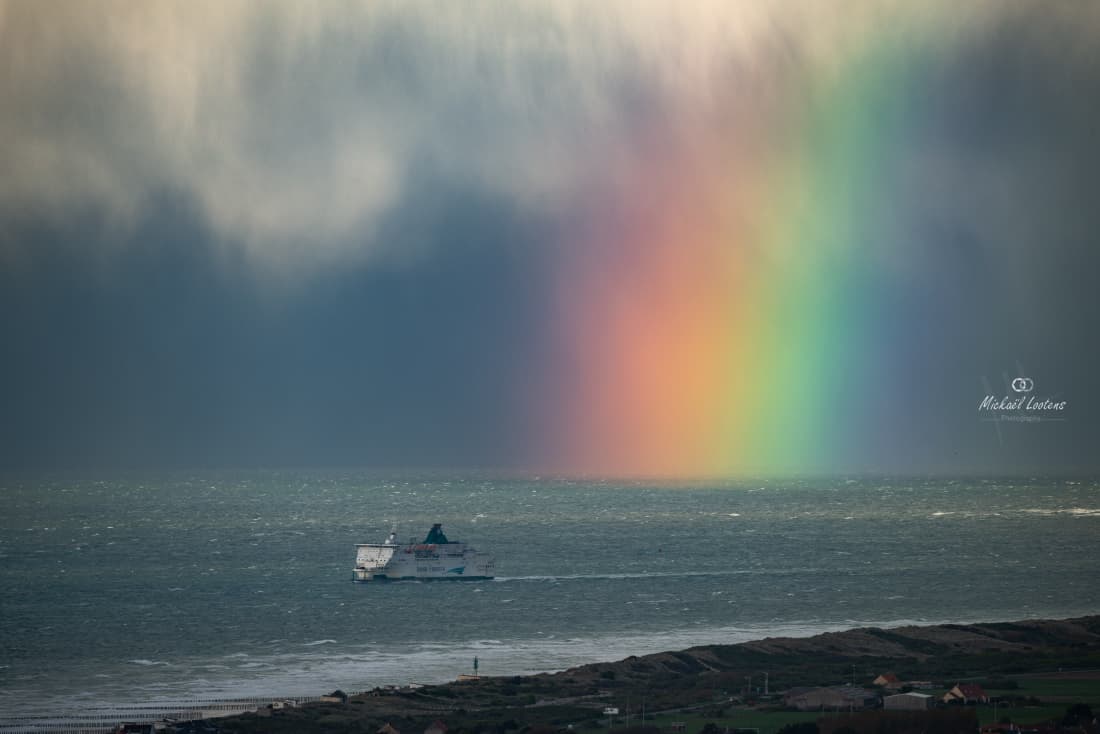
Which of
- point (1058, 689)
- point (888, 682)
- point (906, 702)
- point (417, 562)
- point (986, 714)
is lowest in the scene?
point (986, 714)

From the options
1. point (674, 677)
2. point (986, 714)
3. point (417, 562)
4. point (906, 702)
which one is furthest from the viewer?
point (417, 562)

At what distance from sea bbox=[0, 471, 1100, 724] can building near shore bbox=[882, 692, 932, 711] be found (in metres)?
20.2

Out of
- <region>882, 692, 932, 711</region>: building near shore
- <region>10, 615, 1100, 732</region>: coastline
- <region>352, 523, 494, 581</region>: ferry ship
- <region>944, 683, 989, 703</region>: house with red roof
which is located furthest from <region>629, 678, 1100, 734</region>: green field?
<region>352, 523, 494, 581</region>: ferry ship

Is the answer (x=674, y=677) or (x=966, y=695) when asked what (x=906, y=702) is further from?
(x=674, y=677)

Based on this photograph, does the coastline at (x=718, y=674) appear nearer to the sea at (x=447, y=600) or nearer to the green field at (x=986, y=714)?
the green field at (x=986, y=714)

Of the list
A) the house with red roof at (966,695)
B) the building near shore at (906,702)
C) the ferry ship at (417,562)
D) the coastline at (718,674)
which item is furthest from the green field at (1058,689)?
the ferry ship at (417,562)

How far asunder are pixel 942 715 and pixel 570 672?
63.8 feet

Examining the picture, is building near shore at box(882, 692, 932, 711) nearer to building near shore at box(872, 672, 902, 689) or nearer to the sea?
building near shore at box(872, 672, 902, 689)

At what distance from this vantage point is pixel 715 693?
68.0m

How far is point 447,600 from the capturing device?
11231cm

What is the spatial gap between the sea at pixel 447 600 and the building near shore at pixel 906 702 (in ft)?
66.2

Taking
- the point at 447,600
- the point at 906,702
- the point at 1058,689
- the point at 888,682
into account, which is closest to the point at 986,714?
the point at 906,702

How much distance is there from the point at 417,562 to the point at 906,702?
70900 mm

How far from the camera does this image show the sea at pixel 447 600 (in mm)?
79312
